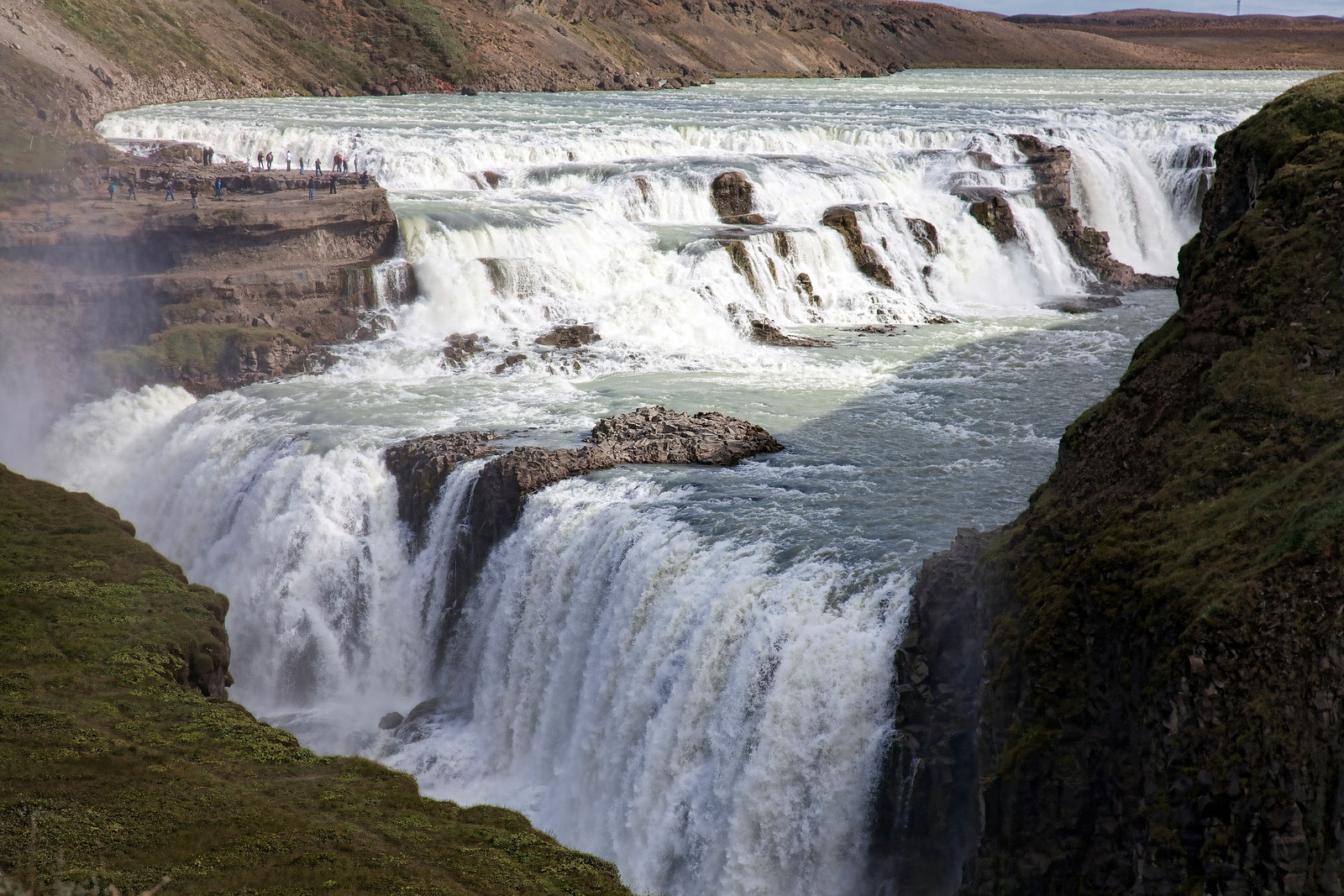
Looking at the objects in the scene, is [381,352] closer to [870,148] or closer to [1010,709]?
[1010,709]

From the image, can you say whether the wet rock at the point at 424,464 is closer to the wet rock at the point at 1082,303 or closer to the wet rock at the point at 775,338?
the wet rock at the point at 775,338

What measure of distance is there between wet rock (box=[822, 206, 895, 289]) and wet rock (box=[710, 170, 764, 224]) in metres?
3.27

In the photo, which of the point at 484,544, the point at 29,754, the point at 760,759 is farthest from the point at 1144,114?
the point at 29,754

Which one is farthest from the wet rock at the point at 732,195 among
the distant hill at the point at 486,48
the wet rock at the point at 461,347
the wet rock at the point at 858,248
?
the distant hill at the point at 486,48

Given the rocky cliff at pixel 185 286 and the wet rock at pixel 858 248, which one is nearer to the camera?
the rocky cliff at pixel 185 286

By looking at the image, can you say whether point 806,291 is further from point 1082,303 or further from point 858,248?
point 1082,303

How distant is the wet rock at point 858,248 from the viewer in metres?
35.7

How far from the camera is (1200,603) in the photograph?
378 inches

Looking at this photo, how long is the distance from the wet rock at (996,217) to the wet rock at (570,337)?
16.0 metres

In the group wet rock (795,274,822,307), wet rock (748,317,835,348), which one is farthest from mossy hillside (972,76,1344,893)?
wet rock (795,274,822,307)

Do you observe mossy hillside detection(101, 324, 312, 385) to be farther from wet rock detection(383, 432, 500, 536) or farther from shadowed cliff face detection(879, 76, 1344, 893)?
shadowed cliff face detection(879, 76, 1344, 893)

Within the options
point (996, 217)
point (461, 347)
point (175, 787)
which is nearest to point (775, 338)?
point (461, 347)

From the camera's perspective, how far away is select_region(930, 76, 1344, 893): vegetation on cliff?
348 inches

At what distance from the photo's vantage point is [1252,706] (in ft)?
29.3
